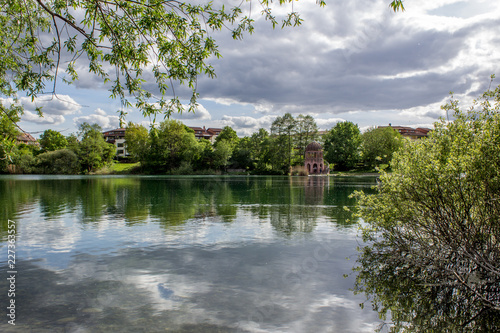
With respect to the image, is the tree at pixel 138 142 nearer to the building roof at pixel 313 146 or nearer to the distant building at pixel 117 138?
the building roof at pixel 313 146

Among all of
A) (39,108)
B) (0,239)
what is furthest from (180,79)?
(0,239)

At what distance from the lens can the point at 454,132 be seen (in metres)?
8.09

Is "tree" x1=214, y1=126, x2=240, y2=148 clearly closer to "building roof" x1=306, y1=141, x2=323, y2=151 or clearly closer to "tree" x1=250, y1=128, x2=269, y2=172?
"tree" x1=250, y1=128, x2=269, y2=172

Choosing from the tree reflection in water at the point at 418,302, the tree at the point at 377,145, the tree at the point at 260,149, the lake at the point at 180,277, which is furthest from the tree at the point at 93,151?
the tree reflection in water at the point at 418,302

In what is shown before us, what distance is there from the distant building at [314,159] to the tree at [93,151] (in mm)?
60647

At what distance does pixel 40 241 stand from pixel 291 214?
44.7 ft

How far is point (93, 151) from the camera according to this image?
338ft

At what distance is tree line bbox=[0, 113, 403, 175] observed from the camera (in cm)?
10181

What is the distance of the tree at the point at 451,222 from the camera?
22.8 ft

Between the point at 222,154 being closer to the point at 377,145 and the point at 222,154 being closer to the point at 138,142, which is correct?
the point at 138,142

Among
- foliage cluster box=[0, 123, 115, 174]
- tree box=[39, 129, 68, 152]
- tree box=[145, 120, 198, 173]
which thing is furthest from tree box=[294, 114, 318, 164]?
tree box=[39, 129, 68, 152]

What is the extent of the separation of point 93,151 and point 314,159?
65427mm

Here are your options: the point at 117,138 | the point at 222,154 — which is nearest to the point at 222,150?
the point at 222,154

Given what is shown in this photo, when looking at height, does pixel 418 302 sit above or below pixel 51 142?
below
